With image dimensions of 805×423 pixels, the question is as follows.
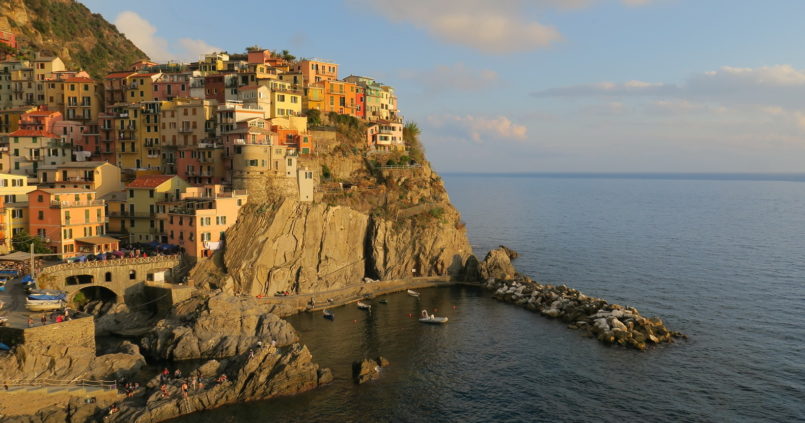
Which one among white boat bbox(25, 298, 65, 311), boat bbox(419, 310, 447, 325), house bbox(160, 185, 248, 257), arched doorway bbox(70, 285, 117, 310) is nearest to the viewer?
white boat bbox(25, 298, 65, 311)

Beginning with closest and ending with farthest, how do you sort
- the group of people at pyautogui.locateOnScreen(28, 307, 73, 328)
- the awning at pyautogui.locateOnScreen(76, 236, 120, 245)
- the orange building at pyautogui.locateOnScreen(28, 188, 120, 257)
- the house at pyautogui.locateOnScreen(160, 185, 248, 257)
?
the group of people at pyautogui.locateOnScreen(28, 307, 73, 328), the orange building at pyautogui.locateOnScreen(28, 188, 120, 257), the awning at pyautogui.locateOnScreen(76, 236, 120, 245), the house at pyautogui.locateOnScreen(160, 185, 248, 257)

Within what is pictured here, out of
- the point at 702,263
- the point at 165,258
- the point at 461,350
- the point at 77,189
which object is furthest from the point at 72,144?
the point at 702,263

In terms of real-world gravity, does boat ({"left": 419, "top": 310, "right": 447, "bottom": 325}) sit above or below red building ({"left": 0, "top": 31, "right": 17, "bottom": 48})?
below

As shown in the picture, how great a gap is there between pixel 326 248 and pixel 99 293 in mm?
28316

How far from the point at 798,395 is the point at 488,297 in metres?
38.5

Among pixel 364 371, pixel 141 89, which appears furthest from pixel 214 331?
pixel 141 89

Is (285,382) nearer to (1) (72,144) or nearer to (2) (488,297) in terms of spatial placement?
(2) (488,297)

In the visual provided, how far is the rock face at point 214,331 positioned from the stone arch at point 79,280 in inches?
445

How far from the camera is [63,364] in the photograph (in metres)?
45.8

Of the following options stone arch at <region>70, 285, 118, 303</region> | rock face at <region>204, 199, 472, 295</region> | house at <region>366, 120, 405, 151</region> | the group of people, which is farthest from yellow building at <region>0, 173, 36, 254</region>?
house at <region>366, 120, 405, 151</region>

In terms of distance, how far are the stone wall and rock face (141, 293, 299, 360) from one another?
7.02 m

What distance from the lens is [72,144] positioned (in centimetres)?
9188

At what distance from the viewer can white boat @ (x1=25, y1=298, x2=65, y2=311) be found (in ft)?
176

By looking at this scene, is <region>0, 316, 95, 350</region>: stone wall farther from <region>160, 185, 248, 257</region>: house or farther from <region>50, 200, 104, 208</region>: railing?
<region>50, 200, 104, 208</region>: railing
